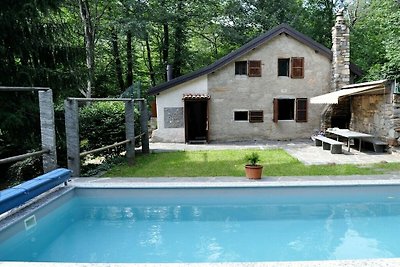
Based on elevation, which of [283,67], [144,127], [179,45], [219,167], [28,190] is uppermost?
[179,45]

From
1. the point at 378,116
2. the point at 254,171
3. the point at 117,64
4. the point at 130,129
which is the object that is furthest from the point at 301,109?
the point at 117,64

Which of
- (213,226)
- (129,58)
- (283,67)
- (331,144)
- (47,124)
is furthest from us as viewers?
(129,58)

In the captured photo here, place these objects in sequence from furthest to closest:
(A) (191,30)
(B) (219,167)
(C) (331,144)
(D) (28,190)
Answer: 1. (A) (191,30)
2. (C) (331,144)
3. (B) (219,167)
4. (D) (28,190)

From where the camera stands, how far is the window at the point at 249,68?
1609 centimetres

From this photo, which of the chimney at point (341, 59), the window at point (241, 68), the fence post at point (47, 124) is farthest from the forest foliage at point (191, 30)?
the fence post at point (47, 124)

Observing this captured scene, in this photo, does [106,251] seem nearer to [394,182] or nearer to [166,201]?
[166,201]

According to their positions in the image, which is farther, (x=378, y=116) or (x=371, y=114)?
(x=371, y=114)

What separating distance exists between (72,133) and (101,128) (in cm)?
313

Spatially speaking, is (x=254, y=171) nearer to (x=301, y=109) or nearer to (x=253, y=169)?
(x=253, y=169)

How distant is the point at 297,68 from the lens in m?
16.2

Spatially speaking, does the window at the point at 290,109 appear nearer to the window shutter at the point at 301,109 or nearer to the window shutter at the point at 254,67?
the window shutter at the point at 301,109

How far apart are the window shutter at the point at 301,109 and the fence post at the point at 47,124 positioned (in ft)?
39.9

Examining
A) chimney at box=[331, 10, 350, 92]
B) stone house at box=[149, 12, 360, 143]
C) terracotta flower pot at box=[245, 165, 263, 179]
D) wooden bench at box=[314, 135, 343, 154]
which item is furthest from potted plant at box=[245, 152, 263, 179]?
chimney at box=[331, 10, 350, 92]

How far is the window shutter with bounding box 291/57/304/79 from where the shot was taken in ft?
52.9
